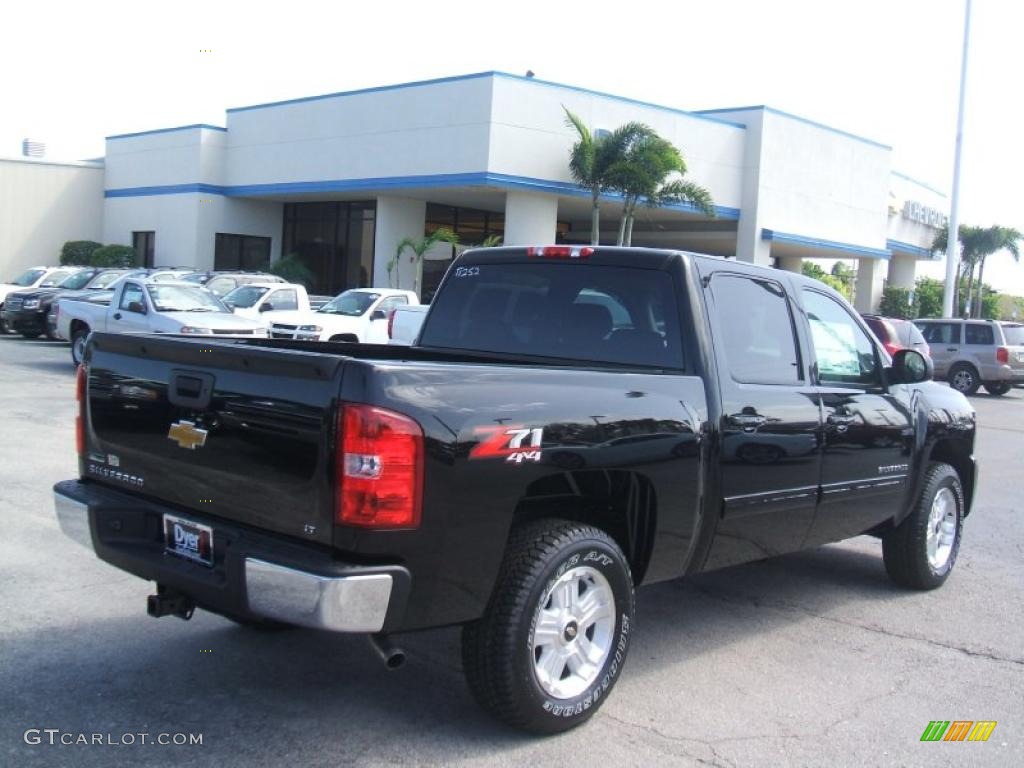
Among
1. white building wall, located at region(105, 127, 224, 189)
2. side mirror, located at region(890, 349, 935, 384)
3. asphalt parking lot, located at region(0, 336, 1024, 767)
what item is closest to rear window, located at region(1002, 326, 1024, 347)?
asphalt parking lot, located at region(0, 336, 1024, 767)

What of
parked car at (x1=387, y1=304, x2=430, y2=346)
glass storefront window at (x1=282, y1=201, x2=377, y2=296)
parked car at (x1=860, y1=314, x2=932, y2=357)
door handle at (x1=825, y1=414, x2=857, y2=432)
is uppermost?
glass storefront window at (x1=282, y1=201, x2=377, y2=296)

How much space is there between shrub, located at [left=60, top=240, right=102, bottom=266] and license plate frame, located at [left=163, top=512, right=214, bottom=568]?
128 ft

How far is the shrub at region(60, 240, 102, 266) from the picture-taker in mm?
40125

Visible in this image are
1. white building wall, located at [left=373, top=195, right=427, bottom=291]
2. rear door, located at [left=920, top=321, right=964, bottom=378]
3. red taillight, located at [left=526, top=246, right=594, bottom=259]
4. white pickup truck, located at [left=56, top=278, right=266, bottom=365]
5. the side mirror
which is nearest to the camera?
red taillight, located at [left=526, top=246, right=594, bottom=259]

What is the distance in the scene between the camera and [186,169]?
124ft

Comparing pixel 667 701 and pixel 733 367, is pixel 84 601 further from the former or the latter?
pixel 733 367

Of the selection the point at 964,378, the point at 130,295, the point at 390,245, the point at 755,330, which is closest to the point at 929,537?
the point at 755,330

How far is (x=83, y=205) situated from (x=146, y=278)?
89.2 ft

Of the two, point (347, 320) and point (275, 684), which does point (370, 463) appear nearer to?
point (275, 684)

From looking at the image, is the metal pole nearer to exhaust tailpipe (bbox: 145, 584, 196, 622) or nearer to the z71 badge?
the z71 badge

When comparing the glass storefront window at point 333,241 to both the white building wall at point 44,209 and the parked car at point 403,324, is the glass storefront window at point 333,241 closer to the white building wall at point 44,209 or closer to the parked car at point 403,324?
the white building wall at point 44,209

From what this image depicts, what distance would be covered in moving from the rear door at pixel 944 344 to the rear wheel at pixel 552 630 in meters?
23.3

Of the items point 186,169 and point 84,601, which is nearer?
point 84,601

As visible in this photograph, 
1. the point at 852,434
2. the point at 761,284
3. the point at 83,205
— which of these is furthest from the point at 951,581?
the point at 83,205
